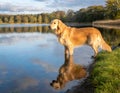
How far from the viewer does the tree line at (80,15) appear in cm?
10325

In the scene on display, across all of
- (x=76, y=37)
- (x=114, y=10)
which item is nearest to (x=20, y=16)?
(x=114, y=10)

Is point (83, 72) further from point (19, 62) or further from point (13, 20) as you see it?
point (13, 20)

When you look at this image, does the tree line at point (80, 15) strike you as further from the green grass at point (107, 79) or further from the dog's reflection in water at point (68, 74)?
the green grass at point (107, 79)

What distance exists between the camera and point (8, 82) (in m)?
10.2

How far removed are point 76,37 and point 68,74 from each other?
4.96 m

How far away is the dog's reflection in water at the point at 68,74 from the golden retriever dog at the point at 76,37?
1.82 metres

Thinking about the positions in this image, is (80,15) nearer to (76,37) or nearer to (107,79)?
(76,37)

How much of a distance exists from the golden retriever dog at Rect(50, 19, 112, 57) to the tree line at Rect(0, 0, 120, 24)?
83.0 meters

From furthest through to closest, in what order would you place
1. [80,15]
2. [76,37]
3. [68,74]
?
1. [80,15]
2. [76,37]
3. [68,74]

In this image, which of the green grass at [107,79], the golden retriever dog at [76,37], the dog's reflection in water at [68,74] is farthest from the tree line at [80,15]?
the green grass at [107,79]

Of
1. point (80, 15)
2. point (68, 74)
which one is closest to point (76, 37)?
point (68, 74)

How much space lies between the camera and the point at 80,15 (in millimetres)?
141000

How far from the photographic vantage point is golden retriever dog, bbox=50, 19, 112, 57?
15.6 meters

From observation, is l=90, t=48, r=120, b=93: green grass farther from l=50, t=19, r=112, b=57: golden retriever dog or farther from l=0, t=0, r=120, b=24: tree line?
l=0, t=0, r=120, b=24: tree line
